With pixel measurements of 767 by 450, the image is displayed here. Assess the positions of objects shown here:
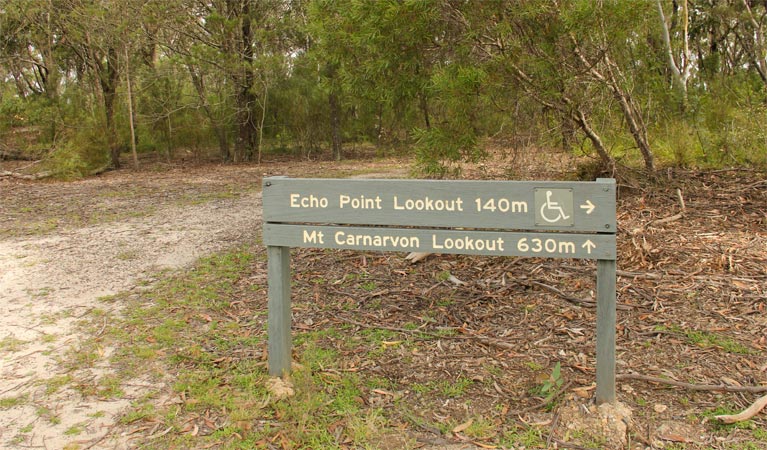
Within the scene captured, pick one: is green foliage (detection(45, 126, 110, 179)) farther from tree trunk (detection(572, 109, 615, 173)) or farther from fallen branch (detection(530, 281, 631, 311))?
fallen branch (detection(530, 281, 631, 311))

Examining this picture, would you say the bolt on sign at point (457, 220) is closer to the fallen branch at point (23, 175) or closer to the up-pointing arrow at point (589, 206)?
the up-pointing arrow at point (589, 206)

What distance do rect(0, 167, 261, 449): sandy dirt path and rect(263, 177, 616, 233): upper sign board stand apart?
4.59ft

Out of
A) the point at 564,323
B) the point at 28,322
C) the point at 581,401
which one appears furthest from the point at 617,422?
the point at 28,322

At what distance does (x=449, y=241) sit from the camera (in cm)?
335

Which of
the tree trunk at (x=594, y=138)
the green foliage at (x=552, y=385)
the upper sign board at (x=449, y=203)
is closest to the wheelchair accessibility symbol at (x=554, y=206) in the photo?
the upper sign board at (x=449, y=203)

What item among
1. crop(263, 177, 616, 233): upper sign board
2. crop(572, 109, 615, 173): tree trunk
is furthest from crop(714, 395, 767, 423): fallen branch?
crop(572, 109, 615, 173): tree trunk

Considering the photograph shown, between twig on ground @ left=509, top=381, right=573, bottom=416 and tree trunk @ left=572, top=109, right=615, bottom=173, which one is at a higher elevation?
tree trunk @ left=572, top=109, right=615, bottom=173

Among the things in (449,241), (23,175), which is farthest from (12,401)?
(23,175)

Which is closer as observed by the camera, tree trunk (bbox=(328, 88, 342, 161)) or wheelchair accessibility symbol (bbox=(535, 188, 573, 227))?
wheelchair accessibility symbol (bbox=(535, 188, 573, 227))

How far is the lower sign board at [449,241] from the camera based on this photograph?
3.18m

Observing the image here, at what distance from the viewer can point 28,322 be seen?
4.82 m

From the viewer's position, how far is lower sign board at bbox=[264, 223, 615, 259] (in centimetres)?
318

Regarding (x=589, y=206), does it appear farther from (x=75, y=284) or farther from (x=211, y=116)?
(x=211, y=116)

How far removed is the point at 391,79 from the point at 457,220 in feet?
11.2
